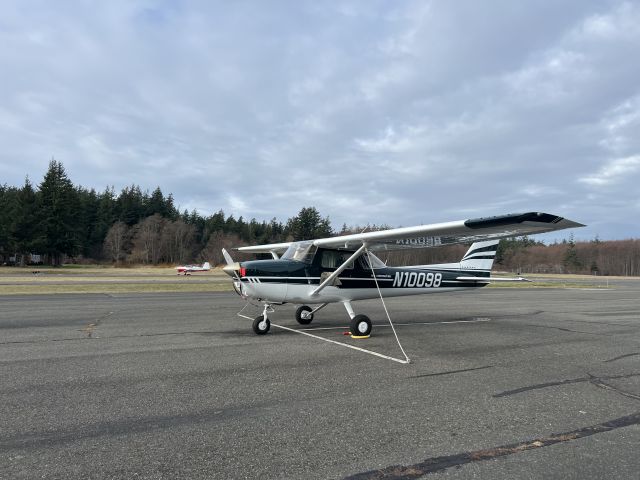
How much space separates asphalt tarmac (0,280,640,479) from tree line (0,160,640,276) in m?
35.4

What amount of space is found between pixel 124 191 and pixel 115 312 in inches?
3977

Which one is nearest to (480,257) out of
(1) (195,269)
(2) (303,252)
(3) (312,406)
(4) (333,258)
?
(4) (333,258)

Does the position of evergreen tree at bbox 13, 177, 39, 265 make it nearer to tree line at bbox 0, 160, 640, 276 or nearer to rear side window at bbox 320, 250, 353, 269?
tree line at bbox 0, 160, 640, 276

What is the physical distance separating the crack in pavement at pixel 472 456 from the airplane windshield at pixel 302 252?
6993 millimetres

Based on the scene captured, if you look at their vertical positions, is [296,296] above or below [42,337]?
above

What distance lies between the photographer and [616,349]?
875 cm

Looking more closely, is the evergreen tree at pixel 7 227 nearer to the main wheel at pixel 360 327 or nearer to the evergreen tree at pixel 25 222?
the evergreen tree at pixel 25 222

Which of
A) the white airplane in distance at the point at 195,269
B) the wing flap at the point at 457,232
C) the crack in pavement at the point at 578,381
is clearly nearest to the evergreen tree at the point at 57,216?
the white airplane in distance at the point at 195,269

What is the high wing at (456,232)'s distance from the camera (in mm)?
7395

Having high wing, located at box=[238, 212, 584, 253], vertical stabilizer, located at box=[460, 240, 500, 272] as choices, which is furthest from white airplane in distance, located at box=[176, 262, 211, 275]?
vertical stabilizer, located at box=[460, 240, 500, 272]

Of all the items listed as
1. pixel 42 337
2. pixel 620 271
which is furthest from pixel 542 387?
pixel 620 271

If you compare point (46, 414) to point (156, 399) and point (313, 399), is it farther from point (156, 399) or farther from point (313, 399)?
point (313, 399)

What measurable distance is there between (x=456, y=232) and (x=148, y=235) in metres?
91.7

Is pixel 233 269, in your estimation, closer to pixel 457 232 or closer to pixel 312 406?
pixel 457 232
